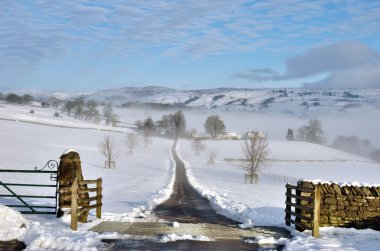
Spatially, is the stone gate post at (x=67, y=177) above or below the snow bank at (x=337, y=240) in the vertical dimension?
above

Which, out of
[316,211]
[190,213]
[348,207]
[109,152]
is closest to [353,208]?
[348,207]

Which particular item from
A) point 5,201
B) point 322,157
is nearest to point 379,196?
point 5,201

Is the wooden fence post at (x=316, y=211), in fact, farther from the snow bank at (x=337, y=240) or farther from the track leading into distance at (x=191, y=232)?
the track leading into distance at (x=191, y=232)

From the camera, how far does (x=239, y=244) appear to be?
13.1 m

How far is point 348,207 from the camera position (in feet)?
51.7

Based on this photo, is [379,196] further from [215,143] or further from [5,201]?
[215,143]

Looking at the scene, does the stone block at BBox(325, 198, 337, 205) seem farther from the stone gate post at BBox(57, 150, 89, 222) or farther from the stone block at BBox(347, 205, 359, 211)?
the stone gate post at BBox(57, 150, 89, 222)

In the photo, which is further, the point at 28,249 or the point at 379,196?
the point at 379,196

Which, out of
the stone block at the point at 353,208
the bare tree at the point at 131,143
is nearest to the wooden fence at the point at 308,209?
the stone block at the point at 353,208

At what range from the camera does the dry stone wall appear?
51.3 ft

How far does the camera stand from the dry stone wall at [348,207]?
615 inches

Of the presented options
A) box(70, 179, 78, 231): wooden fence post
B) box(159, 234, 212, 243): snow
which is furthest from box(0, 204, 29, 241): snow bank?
box(159, 234, 212, 243): snow

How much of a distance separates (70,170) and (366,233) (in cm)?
994

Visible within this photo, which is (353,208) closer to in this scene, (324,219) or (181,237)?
(324,219)
